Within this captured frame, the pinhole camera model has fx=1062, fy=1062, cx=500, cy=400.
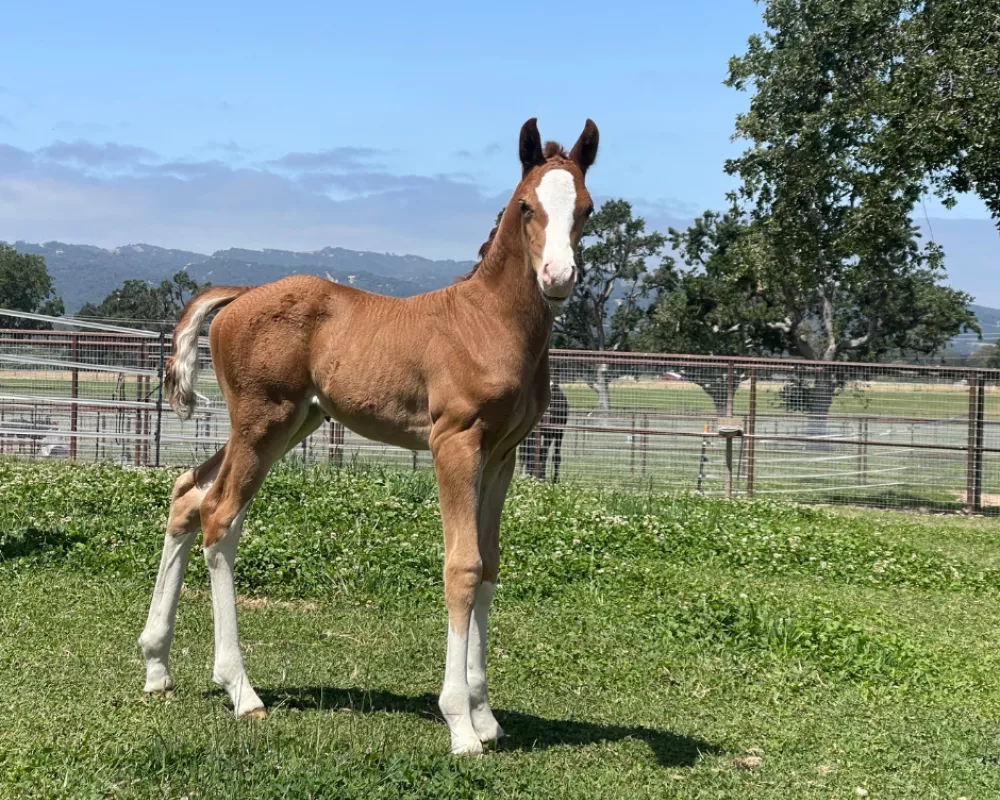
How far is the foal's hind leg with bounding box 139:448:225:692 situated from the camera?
4.86 metres

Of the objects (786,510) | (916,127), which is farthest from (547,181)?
(916,127)

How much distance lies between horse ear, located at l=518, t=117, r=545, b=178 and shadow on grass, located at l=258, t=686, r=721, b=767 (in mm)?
2402

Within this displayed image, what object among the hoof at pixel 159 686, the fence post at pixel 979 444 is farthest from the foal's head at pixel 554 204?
the fence post at pixel 979 444

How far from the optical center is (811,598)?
7.79 m

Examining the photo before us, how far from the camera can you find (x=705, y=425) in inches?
609

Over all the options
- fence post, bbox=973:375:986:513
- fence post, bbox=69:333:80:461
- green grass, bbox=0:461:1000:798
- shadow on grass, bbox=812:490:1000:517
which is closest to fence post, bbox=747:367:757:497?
shadow on grass, bbox=812:490:1000:517

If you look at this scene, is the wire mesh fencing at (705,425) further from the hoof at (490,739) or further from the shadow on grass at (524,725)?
the hoof at (490,739)

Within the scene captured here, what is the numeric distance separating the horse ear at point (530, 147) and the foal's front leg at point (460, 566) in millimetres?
1141

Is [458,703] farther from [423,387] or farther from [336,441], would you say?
[336,441]

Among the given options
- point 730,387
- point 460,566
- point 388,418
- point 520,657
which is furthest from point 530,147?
point 730,387

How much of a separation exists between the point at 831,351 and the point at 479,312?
97.6 feet

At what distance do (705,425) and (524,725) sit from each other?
36.4ft

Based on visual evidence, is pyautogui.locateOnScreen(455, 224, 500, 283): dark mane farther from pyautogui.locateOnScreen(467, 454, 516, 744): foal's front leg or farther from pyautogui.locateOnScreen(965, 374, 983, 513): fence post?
pyautogui.locateOnScreen(965, 374, 983, 513): fence post

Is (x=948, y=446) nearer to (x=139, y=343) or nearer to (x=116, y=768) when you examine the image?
(x=139, y=343)
